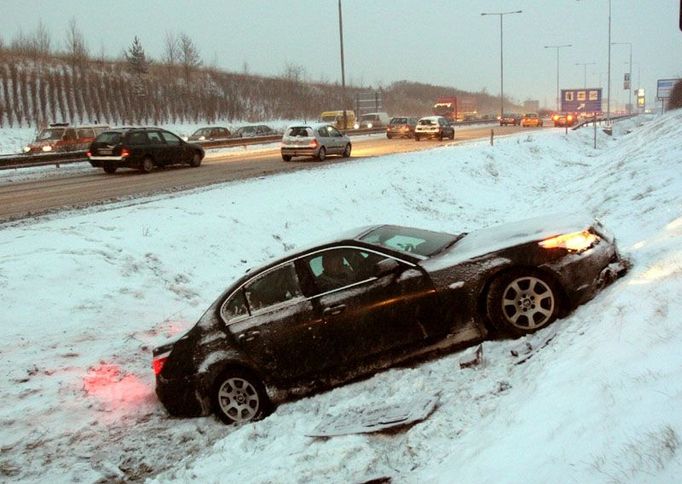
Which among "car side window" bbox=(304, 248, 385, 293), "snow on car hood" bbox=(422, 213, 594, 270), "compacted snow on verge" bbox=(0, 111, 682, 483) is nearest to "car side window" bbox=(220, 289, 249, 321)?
"car side window" bbox=(304, 248, 385, 293)

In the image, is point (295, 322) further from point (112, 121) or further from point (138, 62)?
point (138, 62)

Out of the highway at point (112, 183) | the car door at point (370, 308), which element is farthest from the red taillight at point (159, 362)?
the highway at point (112, 183)

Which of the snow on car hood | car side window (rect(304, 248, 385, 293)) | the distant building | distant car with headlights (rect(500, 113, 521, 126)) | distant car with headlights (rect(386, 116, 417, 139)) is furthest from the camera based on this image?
the distant building

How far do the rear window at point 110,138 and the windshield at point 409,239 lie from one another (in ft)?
62.1

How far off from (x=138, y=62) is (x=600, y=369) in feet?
277

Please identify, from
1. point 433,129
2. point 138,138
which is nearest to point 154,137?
point 138,138

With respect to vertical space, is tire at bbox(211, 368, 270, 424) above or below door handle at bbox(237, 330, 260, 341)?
below

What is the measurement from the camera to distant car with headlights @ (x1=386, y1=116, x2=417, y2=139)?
43312 mm

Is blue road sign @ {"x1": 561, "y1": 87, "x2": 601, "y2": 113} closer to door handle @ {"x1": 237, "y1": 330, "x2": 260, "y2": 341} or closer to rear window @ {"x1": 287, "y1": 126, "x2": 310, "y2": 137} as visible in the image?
rear window @ {"x1": 287, "y1": 126, "x2": 310, "y2": 137}

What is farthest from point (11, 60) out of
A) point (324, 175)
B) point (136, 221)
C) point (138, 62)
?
point (136, 221)

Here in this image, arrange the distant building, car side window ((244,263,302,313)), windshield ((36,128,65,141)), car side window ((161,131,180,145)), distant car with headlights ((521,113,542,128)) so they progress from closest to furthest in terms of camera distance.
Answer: car side window ((244,263,302,313)) → car side window ((161,131,180,145)) → windshield ((36,128,65,141)) → distant car with headlights ((521,113,542,128)) → the distant building

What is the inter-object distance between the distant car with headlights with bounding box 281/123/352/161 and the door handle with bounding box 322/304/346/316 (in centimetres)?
2065

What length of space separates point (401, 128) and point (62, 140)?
909 inches

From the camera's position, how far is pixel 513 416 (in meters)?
3.69
